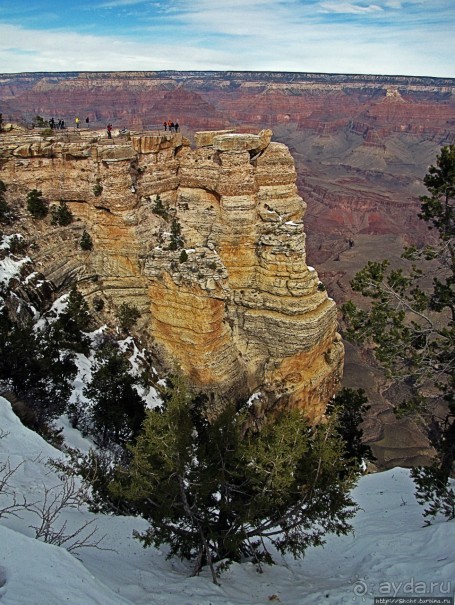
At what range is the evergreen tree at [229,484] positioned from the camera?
921cm

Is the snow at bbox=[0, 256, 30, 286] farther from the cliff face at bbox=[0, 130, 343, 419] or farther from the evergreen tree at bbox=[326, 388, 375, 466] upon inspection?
the evergreen tree at bbox=[326, 388, 375, 466]

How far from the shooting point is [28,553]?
6.74 metres

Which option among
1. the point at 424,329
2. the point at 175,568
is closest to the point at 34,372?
the point at 175,568

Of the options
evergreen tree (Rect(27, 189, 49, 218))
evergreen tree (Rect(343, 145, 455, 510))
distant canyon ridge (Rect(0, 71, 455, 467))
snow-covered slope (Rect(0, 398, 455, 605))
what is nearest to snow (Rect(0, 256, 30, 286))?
evergreen tree (Rect(27, 189, 49, 218))

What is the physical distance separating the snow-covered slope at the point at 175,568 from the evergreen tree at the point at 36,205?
53.0 feet

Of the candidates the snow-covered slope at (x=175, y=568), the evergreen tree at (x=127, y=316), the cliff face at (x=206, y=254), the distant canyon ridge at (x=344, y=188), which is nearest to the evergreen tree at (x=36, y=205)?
the cliff face at (x=206, y=254)

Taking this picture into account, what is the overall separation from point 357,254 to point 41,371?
88.8 m

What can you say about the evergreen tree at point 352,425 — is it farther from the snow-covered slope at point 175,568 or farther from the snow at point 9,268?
the snow at point 9,268

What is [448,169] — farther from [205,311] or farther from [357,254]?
[357,254]

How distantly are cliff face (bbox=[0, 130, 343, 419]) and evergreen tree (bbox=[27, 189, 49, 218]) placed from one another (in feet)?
1.85

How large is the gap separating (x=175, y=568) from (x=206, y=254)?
18.5 metres

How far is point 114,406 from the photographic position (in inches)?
720

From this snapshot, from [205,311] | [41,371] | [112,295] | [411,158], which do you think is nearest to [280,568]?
[41,371]

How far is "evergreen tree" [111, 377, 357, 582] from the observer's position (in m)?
9.21
